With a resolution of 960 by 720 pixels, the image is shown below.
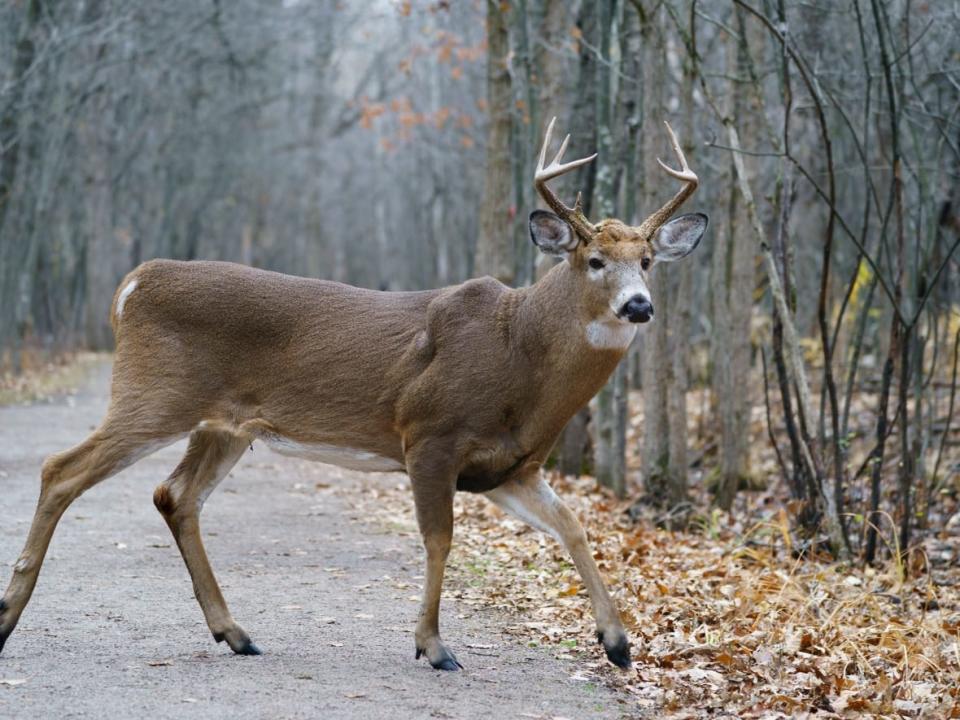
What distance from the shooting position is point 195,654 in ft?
20.3

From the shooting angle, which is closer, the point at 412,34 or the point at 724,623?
the point at 724,623

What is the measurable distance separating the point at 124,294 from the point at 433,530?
6.48 feet

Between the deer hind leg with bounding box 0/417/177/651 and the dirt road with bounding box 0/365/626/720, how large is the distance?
0.35m

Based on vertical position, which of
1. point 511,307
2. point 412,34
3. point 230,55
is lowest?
point 511,307

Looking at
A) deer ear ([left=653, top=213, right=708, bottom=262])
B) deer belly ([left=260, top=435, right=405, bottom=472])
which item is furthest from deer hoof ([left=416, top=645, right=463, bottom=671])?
deer ear ([left=653, top=213, right=708, bottom=262])

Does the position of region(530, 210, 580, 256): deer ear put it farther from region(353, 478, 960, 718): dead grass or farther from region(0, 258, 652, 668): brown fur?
region(353, 478, 960, 718): dead grass

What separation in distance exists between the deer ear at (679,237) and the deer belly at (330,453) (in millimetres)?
1700

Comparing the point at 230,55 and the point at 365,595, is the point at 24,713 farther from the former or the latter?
the point at 230,55

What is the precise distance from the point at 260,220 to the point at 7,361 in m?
32.1

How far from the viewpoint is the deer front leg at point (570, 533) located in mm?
6180

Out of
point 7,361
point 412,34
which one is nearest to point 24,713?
point 7,361

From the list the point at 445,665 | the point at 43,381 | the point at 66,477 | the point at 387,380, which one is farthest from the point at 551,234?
the point at 43,381

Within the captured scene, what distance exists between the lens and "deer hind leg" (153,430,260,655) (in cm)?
628

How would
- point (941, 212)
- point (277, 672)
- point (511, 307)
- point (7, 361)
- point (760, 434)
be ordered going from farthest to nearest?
point (7, 361) → point (760, 434) → point (941, 212) → point (511, 307) → point (277, 672)
